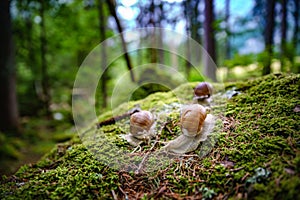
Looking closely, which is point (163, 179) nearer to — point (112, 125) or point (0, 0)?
point (112, 125)

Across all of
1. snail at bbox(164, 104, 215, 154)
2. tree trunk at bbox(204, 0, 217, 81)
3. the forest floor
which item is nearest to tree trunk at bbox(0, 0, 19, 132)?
the forest floor

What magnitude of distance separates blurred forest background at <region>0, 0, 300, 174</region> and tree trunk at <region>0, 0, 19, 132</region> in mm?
25

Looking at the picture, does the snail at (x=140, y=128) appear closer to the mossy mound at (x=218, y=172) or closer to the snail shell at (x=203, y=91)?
the mossy mound at (x=218, y=172)

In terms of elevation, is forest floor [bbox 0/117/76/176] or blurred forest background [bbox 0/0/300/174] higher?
blurred forest background [bbox 0/0/300/174]

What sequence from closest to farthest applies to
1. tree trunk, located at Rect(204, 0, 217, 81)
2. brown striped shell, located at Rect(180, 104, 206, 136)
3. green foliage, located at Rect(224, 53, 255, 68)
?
brown striped shell, located at Rect(180, 104, 206, 136) < green foliage, located at Rect(224, 53, 255, 68) < tree trunk, located at Rect(204, 0, 217, 81)

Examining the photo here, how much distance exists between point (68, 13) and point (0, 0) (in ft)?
7.58

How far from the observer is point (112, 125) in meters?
2.38

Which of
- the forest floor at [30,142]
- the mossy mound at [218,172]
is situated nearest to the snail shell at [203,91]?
the mossy mound at [218,172]

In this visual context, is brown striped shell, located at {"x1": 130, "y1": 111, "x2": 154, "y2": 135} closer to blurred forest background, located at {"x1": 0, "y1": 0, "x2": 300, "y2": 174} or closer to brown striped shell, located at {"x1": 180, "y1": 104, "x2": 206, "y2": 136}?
brown striped shell, located at {"x1": 180, "y1": 104, "x2": 206, "y2": 136}

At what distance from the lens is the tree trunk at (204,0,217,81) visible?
480 cm

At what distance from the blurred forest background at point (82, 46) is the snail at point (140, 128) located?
1.79 meters

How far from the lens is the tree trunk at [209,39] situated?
480 cm

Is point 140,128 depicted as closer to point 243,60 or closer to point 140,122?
point 140,122

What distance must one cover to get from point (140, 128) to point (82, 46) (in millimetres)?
7542
